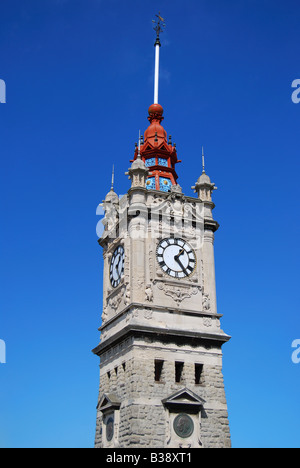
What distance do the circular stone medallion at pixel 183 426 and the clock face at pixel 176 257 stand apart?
10152 millimetres

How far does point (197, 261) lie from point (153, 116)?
53.8ft

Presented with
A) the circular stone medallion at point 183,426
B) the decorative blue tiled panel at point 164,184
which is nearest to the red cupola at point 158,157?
the decorative blue tiled panel at point 164,184

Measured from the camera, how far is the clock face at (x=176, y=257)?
47.9 metres

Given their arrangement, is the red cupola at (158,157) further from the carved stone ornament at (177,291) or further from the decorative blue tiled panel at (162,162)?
the carved stone ornament at (177,291)

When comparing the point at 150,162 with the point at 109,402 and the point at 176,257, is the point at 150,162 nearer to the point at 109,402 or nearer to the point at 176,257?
the point at 176,257

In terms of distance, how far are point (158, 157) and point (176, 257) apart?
11.2m

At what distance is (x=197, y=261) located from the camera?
4909 cm

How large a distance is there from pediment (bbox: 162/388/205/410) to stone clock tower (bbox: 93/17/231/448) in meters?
0.07

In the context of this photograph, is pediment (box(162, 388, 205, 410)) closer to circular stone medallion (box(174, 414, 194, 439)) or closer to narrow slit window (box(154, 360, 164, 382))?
circular stone medallion (box(174, 414, 194, 439))

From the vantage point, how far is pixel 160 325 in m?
45.1

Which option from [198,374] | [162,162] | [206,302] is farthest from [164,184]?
[198,374]
